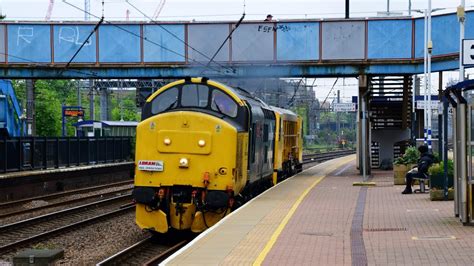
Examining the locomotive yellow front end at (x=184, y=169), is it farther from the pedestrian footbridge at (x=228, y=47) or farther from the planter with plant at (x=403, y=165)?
the pedestrian footbridge at (x=228, y=47)

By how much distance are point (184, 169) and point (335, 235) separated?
3518 millimetres

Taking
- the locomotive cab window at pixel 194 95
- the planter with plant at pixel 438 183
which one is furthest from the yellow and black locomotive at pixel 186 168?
the planter with plant at pixel 438 183

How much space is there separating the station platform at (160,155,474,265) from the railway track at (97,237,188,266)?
3.27 ft

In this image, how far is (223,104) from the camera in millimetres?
15766

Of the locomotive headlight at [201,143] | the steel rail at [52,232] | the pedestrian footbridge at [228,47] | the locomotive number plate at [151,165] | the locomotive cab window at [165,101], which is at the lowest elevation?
the steel rail at [52,232]

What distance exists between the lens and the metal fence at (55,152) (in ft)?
92.0

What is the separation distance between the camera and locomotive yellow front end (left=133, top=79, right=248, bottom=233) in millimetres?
14797

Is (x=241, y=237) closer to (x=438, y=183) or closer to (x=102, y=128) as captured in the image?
(x=438, y=183)

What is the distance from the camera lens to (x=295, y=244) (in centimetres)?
1177

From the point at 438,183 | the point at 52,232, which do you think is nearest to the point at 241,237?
the point at 52,232

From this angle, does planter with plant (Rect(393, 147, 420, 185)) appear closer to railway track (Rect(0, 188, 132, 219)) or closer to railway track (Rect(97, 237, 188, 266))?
railway track (Rect(0, 188, 132, 219))

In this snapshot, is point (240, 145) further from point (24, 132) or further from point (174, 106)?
point (24, 132)

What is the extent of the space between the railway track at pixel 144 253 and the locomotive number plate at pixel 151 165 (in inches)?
56.1

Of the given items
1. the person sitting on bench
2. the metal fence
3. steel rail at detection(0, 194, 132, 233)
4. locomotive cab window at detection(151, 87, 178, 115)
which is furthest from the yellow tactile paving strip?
the metal fence
